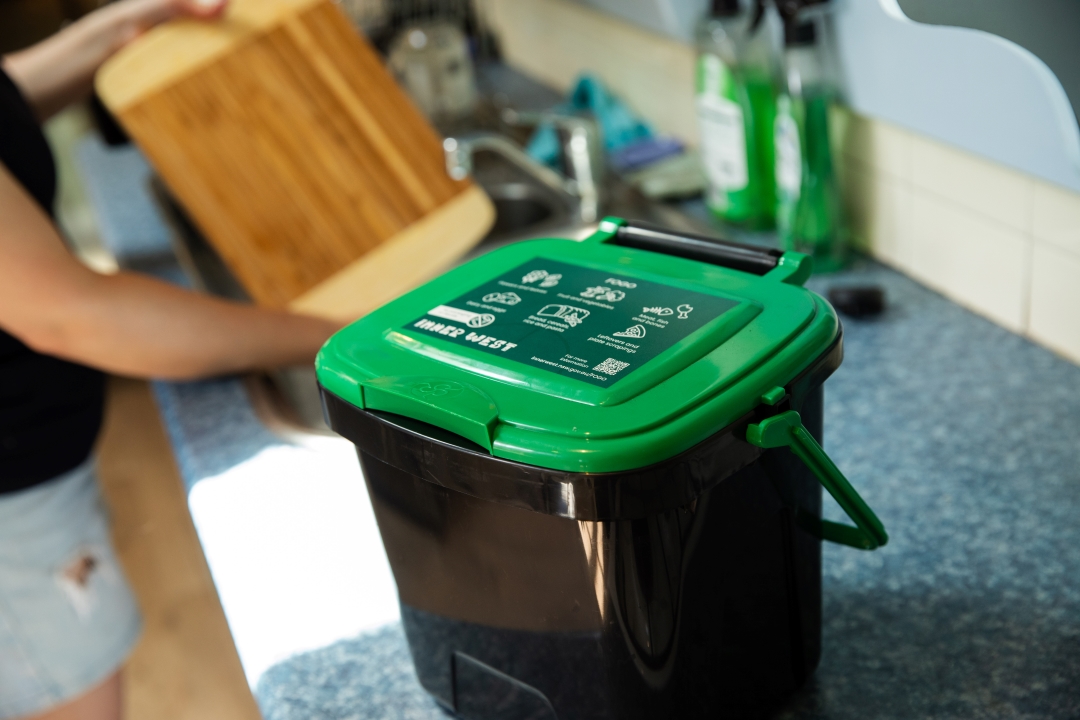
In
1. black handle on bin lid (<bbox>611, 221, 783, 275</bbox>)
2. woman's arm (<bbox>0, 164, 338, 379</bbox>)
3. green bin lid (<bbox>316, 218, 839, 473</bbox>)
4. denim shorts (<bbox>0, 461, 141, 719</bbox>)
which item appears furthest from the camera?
denim shorts (<bbox>0, 461, 141, 719</bbox>)

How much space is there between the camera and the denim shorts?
41.5 inches

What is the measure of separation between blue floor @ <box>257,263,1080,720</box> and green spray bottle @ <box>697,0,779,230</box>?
0.37 m

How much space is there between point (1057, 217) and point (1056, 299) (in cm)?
8

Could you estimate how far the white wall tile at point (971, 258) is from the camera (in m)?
1.02

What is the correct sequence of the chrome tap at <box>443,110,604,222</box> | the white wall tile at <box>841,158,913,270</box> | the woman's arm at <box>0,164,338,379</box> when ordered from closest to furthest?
the woman's arm at <box>0,164,338,379</box> < the white wall tile at <box>841,158,913,270</box> < the chrome tap at <box>443,110,604,222</box>

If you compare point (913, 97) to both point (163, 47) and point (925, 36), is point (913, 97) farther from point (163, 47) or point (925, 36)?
point (163, 47)

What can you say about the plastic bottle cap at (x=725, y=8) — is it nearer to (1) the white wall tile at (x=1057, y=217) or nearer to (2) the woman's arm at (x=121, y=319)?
(1) the white wall tile at (x=1057, y=217)

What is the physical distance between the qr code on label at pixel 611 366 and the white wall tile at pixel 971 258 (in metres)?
0.66

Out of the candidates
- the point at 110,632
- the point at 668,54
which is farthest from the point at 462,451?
the point at 668,54

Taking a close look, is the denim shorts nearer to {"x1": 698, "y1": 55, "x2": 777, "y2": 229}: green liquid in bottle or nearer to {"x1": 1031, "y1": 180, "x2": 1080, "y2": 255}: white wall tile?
{"x1": 698, "y1": 55, "x2": 777, "y2": 229}: green liquid in bottle

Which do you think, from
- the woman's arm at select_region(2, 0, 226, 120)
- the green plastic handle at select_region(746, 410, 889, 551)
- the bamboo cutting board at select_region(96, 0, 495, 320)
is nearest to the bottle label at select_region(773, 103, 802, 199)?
the bamboo cutting board at select_region(96, 0, 495, 320)

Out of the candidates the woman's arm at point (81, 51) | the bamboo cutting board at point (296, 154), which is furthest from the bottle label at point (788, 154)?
the woman's arm at point (81, 51)

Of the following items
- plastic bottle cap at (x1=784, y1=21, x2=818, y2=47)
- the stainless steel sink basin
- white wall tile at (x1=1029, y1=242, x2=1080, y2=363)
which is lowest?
the stainless steel sink basin

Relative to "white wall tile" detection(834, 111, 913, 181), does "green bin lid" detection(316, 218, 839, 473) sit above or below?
above
